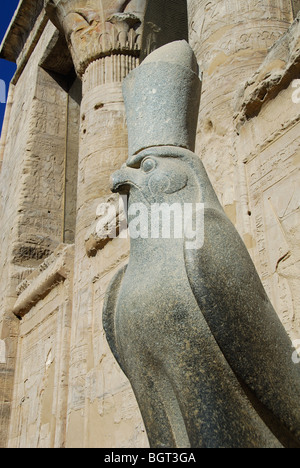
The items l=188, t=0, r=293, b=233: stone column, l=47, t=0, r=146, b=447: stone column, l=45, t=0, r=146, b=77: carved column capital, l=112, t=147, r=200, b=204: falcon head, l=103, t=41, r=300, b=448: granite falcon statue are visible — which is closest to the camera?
l=103, t=41, r=300, b=448: granite falcon statue

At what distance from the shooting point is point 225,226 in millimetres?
1890

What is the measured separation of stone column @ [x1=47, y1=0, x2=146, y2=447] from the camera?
501cm

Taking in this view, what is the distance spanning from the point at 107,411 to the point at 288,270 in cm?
242

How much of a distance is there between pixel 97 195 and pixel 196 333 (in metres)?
4.93

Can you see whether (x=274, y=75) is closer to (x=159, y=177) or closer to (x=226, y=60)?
(x=226, y=60)

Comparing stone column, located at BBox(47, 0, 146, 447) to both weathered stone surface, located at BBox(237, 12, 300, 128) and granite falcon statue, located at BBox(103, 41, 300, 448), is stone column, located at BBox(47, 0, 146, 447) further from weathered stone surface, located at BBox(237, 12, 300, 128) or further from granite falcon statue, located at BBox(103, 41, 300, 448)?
granite falcon statue, located at BBox(103, 41, 300, 448)

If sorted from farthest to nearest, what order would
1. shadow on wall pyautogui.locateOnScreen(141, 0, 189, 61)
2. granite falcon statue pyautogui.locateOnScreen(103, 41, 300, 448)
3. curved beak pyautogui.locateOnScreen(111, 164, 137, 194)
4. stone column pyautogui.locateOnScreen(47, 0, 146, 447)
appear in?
shadow on wall pyautogui.locateOnScreen(141, 0, 189, 61) < stone column pyautogui.locateOnScreen(47, 0, 146, 447) < curved beak pyautogui.locateOnScreen(111, 164, 137, 194) < granite falcon statue pyautogui.locateOnScreen(103, 41, 300, 448)

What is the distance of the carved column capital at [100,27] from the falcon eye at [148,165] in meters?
5.48

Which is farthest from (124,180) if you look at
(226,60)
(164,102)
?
(226,60)

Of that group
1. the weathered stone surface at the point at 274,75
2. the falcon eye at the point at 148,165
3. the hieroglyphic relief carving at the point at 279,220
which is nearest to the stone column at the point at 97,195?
the hieroglyphic relief carving at the point at 279,220

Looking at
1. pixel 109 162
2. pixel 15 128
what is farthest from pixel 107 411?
pixel 15 128

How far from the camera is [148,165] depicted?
2.06 metres

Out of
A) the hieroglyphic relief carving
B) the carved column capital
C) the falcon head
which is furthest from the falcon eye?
the carved column capital

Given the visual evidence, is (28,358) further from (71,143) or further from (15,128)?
(15,128)
